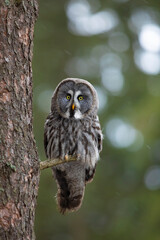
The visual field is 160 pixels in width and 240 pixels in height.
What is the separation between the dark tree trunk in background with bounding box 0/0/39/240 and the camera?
2.75 metres

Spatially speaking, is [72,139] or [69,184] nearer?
[72,139]

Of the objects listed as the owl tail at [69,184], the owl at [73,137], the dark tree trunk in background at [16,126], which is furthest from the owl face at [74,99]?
the dark tree trunk in background at [16,126]

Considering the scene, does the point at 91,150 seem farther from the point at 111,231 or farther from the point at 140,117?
the point at 111,231

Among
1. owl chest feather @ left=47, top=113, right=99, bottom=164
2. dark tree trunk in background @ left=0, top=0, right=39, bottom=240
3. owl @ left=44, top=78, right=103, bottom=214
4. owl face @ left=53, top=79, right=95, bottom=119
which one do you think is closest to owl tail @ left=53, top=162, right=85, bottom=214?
owl @ left=44, top=78, right=103, bottom=214

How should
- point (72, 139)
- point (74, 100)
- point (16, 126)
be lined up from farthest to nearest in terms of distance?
1. point (74, 100)
2. point (72, 139)
3. point (16, 126)

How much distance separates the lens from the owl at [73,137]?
4500 millimetres

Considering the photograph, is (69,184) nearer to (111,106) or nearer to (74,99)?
(74,99)

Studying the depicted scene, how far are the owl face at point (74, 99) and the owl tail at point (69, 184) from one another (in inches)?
19.8

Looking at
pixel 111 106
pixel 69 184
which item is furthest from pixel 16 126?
Result: pixel 111 106

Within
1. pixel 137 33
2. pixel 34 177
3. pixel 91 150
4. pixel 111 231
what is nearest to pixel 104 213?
pixel 111 231

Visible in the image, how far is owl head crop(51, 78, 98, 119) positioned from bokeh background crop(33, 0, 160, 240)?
255cm

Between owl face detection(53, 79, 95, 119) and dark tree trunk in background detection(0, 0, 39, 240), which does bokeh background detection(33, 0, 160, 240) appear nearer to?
owl face detection(53, 79, 95, 119)

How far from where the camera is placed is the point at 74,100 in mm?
4734

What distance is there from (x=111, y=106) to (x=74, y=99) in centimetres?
304
